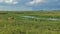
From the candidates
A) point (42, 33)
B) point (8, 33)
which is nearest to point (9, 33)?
point (8, 33)

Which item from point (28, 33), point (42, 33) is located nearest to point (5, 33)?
point (28, 33)

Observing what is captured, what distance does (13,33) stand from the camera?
13.8m

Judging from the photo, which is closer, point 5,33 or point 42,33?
point 5,33

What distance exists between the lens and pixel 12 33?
13.7 meters

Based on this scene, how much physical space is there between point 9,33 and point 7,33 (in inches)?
6.7

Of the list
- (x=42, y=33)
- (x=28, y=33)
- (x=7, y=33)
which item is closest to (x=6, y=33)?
(x=7, y=33)

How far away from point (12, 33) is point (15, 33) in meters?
0.28

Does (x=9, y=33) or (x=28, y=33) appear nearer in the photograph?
(x=9, y=33)

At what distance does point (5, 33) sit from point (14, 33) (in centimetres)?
76

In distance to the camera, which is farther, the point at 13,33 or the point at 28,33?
the point at 28,33

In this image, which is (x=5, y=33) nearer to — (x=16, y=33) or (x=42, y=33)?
(x=16, y=33)

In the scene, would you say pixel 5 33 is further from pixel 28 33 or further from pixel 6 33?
pixel 28 33

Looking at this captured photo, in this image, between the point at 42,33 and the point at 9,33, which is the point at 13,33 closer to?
the point at 9,33

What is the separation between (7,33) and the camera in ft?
45.2
